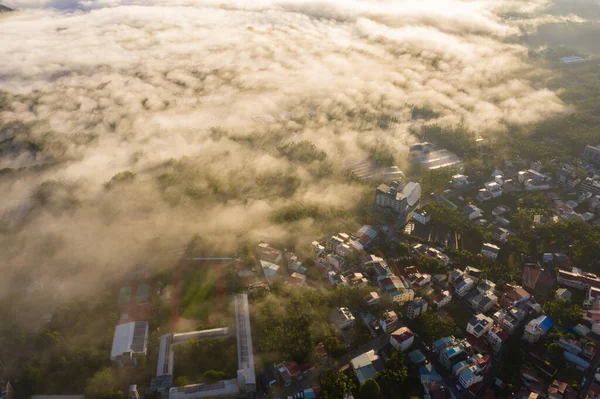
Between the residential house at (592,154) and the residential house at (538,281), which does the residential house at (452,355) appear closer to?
the residential house at (538,281)

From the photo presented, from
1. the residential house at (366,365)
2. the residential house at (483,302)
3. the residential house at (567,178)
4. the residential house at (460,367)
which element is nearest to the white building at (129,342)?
the residential house at (366,365)

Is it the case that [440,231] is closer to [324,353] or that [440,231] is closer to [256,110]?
[324,353]

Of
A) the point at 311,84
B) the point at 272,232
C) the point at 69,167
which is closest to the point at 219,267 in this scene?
the point at 272,232

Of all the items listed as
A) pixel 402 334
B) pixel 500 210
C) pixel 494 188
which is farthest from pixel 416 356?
pixel 494 188

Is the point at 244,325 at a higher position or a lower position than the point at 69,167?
lower

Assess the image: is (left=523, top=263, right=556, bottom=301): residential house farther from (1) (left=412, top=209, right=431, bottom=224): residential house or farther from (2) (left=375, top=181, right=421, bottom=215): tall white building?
(2) (left=375, top=181, right=421, bottom=215): tall white building

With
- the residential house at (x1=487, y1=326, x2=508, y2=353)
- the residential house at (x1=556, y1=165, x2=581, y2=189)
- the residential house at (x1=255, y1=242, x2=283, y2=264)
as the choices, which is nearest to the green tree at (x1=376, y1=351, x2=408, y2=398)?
the residential house at (x1=487, y1=326, x2=508, y2=353)

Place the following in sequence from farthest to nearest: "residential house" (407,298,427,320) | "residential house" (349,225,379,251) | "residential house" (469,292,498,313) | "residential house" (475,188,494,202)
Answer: "residential house" (475,188,494,202)
"residential house" (349,225,379,251)
"residential house" (469,292,498,313)
"residential house" (407,298,427,320)
